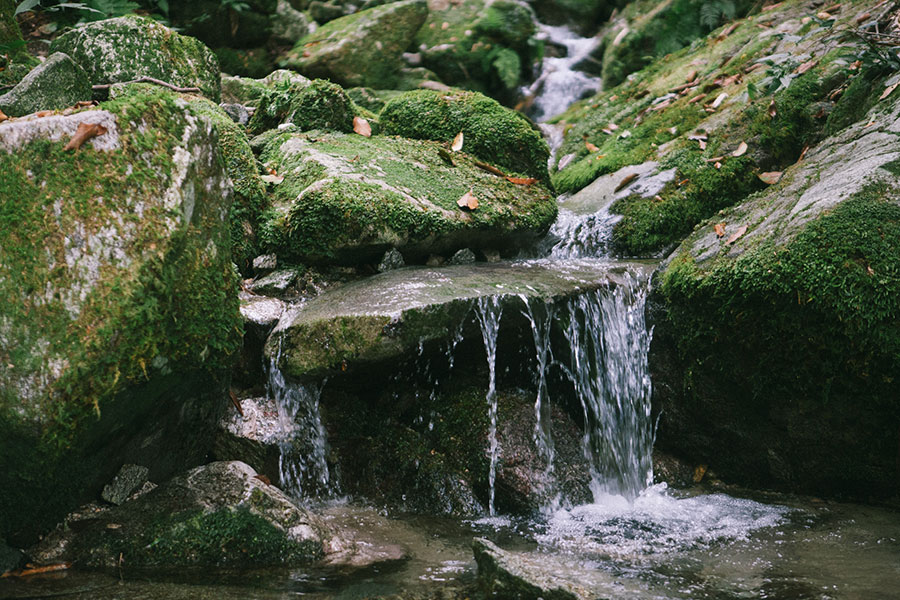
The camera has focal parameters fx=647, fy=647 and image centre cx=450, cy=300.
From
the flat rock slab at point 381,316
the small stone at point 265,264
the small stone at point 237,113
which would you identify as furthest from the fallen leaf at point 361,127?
the flat rock slab at point 381,316

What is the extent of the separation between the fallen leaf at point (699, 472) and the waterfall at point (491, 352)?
4.56ft

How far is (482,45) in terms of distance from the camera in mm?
10734

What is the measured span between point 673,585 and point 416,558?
115cm

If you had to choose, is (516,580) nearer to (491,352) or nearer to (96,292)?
(491,352)

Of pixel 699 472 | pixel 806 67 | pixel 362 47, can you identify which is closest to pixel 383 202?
pixel 699 472

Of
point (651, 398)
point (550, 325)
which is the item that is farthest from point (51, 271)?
point (651, 398)

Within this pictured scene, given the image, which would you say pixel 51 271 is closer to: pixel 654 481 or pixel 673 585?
pixel 673 585

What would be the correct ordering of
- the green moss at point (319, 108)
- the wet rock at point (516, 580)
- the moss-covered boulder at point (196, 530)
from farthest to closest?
1. the green moss at point (319, 108)
2. the moss-covered boulder at point (196, 530)
3. the wet rock at point (516, 580)

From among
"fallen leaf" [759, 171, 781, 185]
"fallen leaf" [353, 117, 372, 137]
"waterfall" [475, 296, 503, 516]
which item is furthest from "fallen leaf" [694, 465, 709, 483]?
"fallen leaf" [353, 117, 372, 137]

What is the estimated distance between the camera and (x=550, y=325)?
13.8 feet

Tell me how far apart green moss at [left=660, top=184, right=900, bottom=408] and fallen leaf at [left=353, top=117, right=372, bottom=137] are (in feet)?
10.3

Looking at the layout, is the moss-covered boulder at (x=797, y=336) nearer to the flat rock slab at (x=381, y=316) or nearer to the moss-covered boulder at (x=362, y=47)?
the flat rock slab at (x=381, y=316)

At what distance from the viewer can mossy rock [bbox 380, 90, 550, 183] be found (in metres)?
5.89

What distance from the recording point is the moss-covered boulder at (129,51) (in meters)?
5.56
